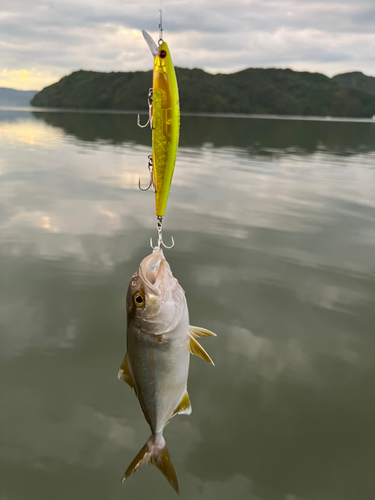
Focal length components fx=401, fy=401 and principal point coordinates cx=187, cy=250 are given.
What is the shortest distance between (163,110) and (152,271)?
136cm

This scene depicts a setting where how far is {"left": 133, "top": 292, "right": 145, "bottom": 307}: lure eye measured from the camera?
3.24 m

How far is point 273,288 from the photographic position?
32.1 ft

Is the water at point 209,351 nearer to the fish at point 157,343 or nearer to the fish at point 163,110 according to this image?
the fish at point 157,343

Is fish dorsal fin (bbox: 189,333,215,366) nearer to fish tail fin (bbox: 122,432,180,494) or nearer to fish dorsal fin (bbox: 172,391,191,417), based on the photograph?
fish dorsal fin (bbox: 172,391,191,417)

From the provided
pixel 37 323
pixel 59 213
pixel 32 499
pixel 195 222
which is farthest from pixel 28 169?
pixel 32 499

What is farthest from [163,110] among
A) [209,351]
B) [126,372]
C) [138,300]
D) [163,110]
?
[209,351]

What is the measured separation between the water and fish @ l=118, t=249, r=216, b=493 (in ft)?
6.85

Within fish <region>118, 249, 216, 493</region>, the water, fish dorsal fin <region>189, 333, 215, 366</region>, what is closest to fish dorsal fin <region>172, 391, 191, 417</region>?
fish <region>118, 249, 216, 493</region>

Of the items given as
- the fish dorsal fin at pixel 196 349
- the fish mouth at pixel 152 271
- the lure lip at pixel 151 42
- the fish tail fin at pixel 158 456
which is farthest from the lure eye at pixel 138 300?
the lure lip at pixel 151 42

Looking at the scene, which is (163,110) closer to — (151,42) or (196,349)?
(151,42)

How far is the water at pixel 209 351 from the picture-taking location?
528 centimetres

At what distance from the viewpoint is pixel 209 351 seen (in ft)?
24.4

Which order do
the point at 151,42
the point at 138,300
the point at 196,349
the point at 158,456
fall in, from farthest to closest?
the point at 158,456
the point at 196,349
the point at 138,300
the point at 151,42

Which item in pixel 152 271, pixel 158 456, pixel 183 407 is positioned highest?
pixel 152 271
